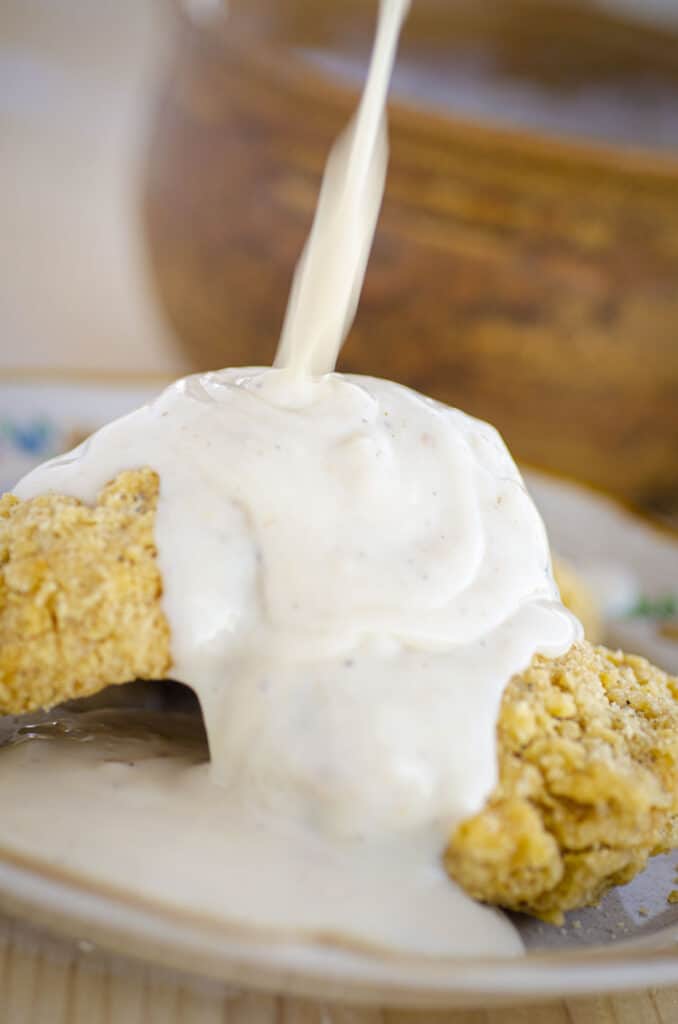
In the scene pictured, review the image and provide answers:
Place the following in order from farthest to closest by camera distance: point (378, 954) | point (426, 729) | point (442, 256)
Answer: point (442, 256) → point (426, 729) → point (378, 954)

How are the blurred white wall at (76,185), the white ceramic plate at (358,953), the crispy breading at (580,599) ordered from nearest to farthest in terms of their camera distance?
1. the white ceramic plate at (358,953)
2. the crispy breading at (580,599)
3. the blurred white wall at (76,185)

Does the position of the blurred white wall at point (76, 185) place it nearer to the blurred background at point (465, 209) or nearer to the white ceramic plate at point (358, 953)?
the blurred background at point (465, 209)

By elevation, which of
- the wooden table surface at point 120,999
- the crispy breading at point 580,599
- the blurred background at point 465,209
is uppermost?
the blurred background at point 465,209

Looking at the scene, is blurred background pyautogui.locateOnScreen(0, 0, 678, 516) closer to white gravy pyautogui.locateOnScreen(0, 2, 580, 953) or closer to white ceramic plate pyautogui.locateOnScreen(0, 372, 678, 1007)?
white gravy pyautogui.locateOnScreen(0, 2, 580, 953)

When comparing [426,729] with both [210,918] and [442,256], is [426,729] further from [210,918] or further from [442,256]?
[442,256]

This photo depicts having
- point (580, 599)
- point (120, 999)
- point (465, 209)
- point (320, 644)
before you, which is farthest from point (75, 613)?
point (465, 209)

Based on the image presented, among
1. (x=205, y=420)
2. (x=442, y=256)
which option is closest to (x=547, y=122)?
(x=442, y=256)

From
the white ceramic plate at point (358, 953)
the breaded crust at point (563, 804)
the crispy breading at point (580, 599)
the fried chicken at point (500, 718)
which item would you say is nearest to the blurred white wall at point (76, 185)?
the crispy breading at point (580, 599)
